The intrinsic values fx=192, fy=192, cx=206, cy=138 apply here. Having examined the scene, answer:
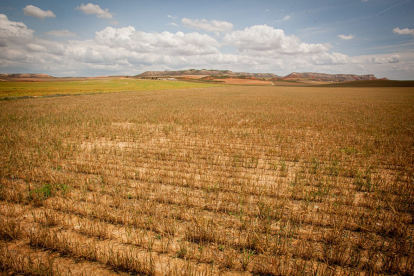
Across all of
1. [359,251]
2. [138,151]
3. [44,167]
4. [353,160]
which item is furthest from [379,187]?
[44,167]

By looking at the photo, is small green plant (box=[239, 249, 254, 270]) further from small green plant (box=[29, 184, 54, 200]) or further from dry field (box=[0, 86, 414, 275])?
small green plant (box=[29, 184, 54, 200])

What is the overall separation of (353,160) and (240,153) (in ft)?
13.9

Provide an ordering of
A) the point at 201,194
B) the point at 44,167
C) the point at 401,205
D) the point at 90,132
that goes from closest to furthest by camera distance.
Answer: the point at 401,205 → the point at 201,194 → the point at 44,167 → the point at 90,132

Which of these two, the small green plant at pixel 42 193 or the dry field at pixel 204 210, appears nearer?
the dry field at pixel 204 210

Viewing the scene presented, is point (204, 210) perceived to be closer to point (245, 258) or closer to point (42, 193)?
point (245, 258)

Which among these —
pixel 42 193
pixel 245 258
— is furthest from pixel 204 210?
pixel 42 193

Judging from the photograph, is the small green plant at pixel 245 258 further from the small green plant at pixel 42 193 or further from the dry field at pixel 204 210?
the small green plant at pixel 42 193

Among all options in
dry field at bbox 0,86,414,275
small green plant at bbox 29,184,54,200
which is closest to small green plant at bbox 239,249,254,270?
dry field at bbox 0,86,414,275

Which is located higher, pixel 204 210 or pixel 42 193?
pixel 42 193

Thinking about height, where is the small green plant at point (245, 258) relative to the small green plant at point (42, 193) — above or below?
below

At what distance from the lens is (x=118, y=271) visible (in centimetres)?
283

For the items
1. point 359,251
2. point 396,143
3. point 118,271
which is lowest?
point 118,271

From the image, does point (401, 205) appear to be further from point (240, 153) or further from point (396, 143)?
point (396, 143)

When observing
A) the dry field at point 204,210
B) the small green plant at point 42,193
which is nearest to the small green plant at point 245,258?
the dry field at point 204,210
